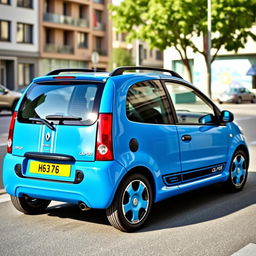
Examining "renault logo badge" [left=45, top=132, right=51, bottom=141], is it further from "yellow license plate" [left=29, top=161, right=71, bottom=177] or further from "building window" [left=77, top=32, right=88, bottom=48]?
"building window" [left=77, top=32, right=88, bottom=48]

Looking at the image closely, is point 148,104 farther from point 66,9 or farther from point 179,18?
point 66,9

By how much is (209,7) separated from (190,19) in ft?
4.91

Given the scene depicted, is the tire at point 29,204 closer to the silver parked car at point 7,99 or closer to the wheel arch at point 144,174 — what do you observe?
the wheel arch at point 144,174

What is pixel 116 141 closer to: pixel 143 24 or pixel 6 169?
pixel 6 169

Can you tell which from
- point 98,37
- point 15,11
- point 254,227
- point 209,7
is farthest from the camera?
point 98,37

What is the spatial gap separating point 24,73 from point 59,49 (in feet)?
17.6

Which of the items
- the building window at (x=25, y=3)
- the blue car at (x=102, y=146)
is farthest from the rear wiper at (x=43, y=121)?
the building window at (x=25, y=3)

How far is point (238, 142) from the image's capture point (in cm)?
715

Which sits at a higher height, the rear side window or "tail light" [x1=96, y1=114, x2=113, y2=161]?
the rear side window

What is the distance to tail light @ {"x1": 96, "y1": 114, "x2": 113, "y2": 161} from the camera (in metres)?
5.18

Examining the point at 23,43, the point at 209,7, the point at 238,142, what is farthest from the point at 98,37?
the point at 238,142

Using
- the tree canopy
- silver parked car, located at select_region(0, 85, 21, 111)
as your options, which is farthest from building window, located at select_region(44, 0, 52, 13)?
silver parked car, located at select_region(0, 85, 21, 111)

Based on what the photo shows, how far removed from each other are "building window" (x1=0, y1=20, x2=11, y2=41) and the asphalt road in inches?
1717

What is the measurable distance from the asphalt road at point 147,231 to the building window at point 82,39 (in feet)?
172
